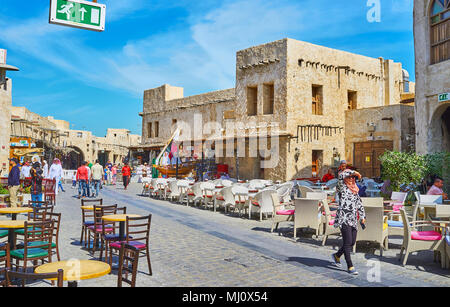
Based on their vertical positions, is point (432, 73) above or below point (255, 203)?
above

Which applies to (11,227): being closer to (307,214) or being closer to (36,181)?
(307,214)

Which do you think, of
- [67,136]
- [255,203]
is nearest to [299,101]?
[255,203]

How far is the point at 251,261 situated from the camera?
6.09 metres

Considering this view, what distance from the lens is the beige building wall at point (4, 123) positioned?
2159 centimetres

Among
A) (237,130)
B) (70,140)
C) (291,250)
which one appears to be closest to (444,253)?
(291,250)

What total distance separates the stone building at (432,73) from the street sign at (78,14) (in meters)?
10.7

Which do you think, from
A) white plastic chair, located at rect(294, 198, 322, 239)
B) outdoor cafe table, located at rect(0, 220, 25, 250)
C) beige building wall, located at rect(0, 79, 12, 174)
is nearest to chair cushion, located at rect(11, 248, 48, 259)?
outdoor cafe table, located at rect(0, 220, 25, 250)

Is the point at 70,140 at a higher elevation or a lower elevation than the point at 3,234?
higher

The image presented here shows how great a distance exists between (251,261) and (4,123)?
20688mm

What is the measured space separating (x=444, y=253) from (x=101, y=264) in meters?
4.91

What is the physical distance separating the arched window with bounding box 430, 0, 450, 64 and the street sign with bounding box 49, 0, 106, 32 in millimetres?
10949

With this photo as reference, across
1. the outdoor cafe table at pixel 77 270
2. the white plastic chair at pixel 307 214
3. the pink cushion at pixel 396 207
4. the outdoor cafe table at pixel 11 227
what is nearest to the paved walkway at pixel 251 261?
the white plastic chair at pixel 307 214
